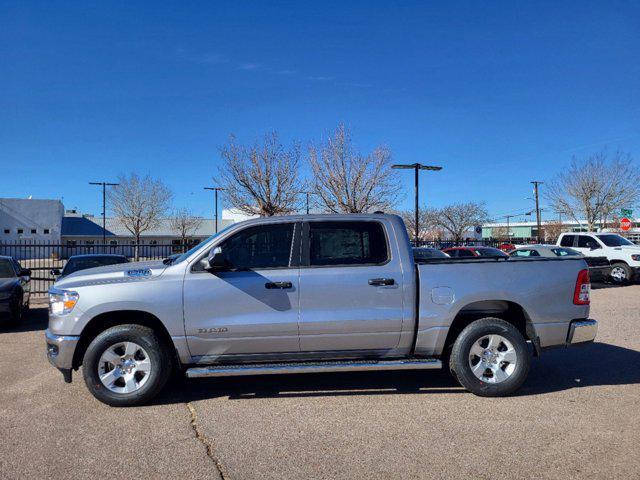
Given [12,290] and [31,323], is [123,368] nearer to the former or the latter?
[12,290]

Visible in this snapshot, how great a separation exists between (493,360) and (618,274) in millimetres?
14651

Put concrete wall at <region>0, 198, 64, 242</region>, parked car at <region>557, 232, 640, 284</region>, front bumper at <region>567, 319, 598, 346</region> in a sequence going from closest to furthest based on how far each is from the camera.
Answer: front bumper at <region>567, 319, 598, 346</region>
parked car at <region>557, 232, 640, 284</region>
concrete wall at <region>0, 198, 64, 242</region>

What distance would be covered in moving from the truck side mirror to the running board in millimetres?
966

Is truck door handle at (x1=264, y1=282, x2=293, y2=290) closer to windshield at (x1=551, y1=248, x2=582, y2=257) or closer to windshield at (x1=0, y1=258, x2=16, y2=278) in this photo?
windshield at (x1=0, y1=258, x2=16, y2=278)

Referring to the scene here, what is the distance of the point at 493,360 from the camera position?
4957 millimetres

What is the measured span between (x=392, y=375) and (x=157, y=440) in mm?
2899

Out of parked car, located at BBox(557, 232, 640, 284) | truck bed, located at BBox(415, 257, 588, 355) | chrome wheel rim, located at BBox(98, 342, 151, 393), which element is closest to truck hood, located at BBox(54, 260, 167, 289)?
chrome wheel rim, located at BBox(98, 342, 151, 393)

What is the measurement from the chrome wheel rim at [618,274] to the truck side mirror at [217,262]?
54.1 ft

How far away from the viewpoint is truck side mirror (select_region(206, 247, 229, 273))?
4.64 meters

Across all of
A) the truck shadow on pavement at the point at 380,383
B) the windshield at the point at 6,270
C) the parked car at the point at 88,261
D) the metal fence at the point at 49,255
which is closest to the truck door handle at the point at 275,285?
the truck shadow on pavement at the point at 380,383

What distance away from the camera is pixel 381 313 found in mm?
4828

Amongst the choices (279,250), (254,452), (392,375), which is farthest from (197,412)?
(392,375)

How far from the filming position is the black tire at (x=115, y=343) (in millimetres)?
4664

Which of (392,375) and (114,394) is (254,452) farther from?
(392,375)
